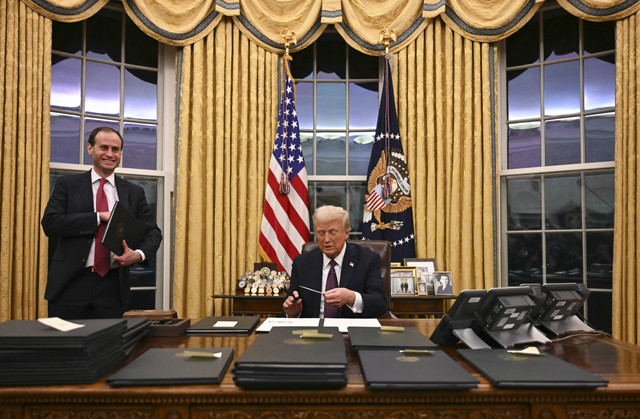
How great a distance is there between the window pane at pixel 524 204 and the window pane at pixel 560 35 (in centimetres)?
102

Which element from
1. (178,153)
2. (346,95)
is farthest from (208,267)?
(346,95)

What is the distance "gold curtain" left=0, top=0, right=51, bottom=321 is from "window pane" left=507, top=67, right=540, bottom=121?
357 centimetres

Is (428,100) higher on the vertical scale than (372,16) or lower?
lower

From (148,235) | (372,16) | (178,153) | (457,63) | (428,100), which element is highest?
(372,16)

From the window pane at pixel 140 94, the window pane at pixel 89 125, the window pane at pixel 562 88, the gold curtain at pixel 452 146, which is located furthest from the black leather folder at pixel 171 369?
the window pane at pixel 562 88

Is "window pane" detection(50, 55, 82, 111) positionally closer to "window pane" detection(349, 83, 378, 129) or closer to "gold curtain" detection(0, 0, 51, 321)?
"gold curtain" detection(0, 0, 51, 321)

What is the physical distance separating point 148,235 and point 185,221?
5.01ft

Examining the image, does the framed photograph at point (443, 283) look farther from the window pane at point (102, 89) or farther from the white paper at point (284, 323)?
the window pane at point (102, 89)

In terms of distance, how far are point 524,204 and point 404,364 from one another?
10.7 feet

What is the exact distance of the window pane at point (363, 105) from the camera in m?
4.33

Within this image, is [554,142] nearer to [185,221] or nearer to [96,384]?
[185,221]

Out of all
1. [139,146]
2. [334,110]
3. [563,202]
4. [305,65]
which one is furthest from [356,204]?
[139,146]

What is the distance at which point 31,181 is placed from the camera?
132 inches

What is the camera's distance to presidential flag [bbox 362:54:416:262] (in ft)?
12.7
